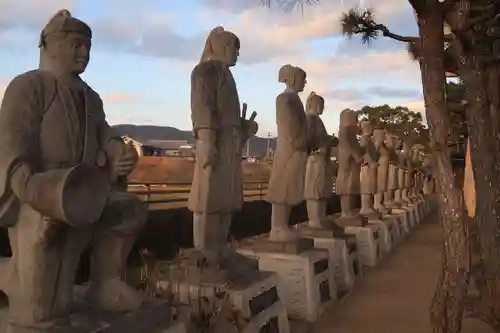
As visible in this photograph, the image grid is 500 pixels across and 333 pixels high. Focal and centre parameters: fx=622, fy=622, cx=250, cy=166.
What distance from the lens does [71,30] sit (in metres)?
3.12

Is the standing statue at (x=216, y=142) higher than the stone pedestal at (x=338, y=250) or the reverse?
higher

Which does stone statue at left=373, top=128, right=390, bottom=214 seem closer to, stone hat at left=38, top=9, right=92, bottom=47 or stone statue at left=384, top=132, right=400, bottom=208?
stone statue at left=384, top=132, right=400, bottom=208

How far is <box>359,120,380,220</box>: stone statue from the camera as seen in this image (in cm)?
1267

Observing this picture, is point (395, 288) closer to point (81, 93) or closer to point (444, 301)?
point (444, 301)

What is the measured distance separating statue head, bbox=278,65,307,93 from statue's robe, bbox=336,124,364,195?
10.1ft

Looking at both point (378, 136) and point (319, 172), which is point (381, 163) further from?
point (319, 172)

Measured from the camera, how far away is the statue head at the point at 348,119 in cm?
1011

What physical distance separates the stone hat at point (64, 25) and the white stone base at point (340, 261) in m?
5.89

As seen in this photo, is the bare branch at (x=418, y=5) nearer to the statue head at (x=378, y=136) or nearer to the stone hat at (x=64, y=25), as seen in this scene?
the stone hat at (x=64, y=25)

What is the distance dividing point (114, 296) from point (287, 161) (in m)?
3.76

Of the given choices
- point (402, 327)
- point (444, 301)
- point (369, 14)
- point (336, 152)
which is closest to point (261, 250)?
point (402, 327)

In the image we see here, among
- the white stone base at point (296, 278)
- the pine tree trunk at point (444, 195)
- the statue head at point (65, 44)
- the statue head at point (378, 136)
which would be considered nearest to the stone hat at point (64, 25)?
the statue head at point (65, 44)

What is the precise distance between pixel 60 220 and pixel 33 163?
388 mm

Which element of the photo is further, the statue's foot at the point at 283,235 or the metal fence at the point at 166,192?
the metal fence at the point at 166,192
